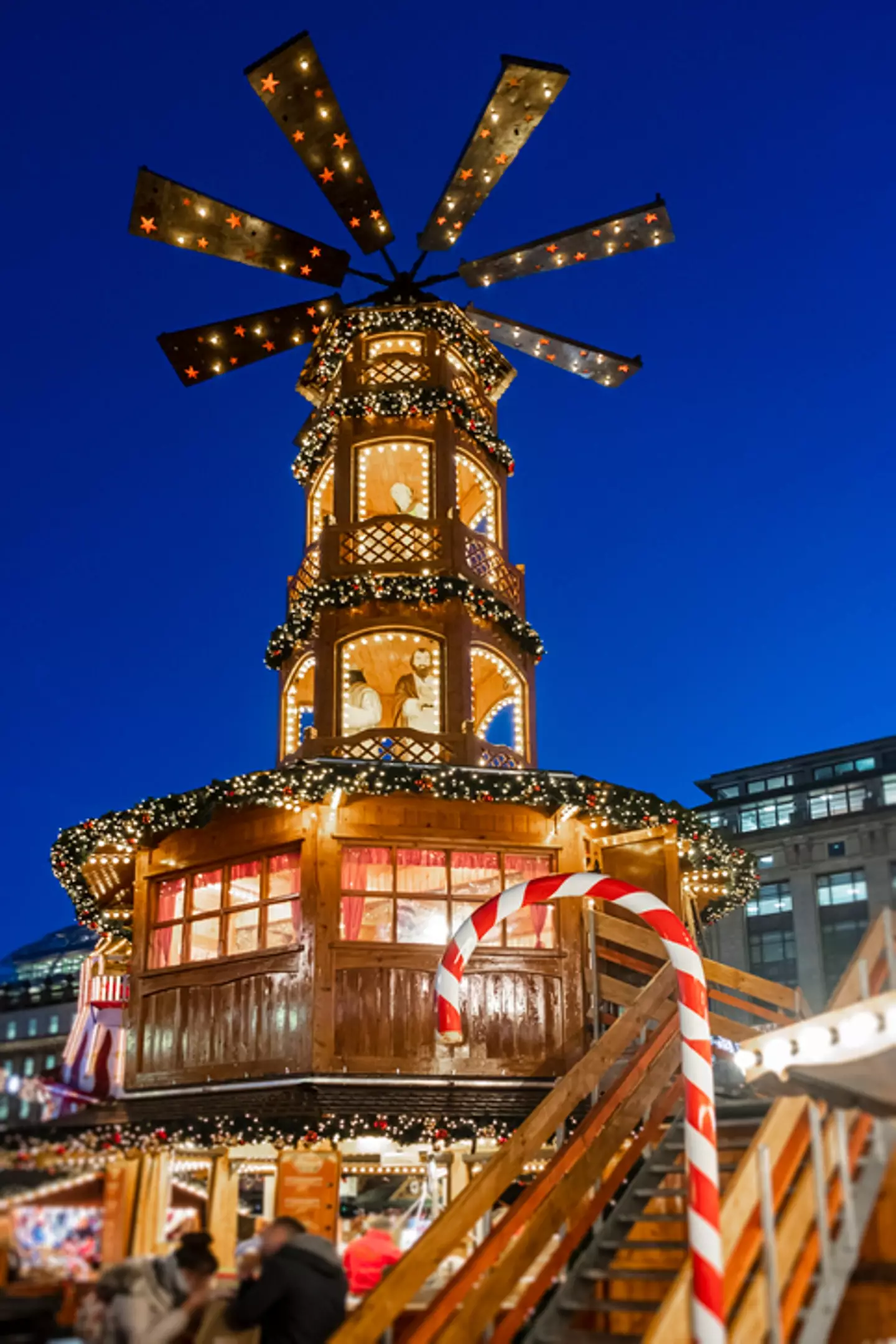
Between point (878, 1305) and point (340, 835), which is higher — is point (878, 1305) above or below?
below

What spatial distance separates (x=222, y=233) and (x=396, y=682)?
740 cm

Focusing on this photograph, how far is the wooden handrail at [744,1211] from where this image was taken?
7141mm

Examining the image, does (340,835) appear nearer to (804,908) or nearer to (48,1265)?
(48,1265)

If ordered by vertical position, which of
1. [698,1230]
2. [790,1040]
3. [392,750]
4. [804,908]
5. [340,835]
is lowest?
[698,1230]

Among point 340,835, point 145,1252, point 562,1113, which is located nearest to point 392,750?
point 340,835

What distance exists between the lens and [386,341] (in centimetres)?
2120

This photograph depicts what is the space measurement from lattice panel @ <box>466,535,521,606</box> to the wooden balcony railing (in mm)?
19

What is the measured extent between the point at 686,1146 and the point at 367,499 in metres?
14.2

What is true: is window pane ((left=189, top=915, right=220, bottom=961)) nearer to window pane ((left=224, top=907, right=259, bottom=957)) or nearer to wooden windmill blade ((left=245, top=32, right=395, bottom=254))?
window pane ((left=224, top=907, right=259, bottom=957))

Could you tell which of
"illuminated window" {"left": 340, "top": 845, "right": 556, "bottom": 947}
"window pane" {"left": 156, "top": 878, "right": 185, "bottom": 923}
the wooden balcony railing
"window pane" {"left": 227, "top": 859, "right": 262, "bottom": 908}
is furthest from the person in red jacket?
the wooden balcony railing

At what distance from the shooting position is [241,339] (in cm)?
2031

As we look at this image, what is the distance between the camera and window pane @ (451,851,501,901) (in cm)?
1567

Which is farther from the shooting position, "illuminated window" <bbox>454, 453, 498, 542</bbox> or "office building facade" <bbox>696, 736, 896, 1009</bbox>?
"office building facade" <bbox>696, 736, 896, 1009</bbox>

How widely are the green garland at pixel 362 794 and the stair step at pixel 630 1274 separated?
6.27 metres
